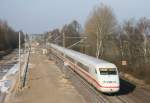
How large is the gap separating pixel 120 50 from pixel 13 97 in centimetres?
3890

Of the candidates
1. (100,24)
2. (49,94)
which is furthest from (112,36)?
(49,94)

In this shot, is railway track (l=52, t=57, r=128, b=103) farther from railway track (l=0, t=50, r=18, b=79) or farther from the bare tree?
the bare tree

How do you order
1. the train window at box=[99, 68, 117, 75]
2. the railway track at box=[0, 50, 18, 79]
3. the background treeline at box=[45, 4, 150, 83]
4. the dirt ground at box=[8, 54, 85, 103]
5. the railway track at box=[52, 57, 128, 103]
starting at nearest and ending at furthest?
the railway track at box=[52, 57, 128, 103], the dirt ground at box=[8, 54, 85, 103], the train window at box=[99, 68, 117, 75], the railway track at box=[0, 50, 18, 79], the background treeline at box=[45, 4, 150, 83]

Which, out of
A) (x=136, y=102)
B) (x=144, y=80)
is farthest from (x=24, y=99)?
(x=144, y=80)

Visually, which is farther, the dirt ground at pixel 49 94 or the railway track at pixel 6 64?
the railway track at pixel 6 64

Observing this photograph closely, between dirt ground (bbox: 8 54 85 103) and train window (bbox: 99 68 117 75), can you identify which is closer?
dirt ground (bbox: 8 54 85 103)

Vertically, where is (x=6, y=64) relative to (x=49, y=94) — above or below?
below

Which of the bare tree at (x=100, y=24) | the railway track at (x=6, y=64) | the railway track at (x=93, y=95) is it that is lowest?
the railway track at (x=6, y=64)

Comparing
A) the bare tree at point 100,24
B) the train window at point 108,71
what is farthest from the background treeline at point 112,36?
the train window at point 108,71

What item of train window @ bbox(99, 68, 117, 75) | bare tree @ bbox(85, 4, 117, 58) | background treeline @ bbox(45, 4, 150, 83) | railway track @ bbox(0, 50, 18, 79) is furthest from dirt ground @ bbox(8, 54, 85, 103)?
bare tree @ bbox(85, 4, 117, 58)

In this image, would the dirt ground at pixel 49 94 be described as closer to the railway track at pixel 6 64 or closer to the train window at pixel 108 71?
the train window at pixel 108 71

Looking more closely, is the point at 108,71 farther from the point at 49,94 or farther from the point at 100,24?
the point at 100,24

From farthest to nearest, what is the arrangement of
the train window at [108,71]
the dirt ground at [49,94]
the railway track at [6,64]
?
the railway track at [6,64] < the train window at [108,71] < the dirt ground at [49,94]

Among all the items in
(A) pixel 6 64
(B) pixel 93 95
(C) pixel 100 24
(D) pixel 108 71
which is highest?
(C) pixel 100 24
